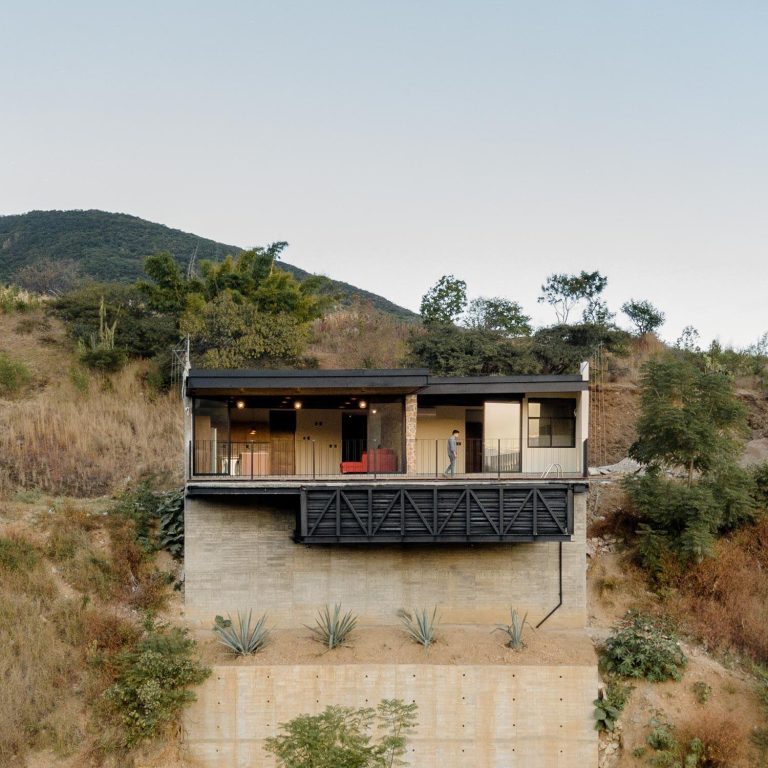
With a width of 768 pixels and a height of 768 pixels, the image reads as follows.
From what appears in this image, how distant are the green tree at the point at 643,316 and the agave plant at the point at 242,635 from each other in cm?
2545

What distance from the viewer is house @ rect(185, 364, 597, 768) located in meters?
14.7

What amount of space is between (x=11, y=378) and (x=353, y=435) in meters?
13.9

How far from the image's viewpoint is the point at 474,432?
64.8 ft

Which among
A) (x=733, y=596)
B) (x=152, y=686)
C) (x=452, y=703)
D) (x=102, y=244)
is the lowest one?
(x=452, y=703)

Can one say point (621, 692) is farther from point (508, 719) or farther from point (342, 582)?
point (342, 582)

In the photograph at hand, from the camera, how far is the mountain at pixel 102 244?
190 ft

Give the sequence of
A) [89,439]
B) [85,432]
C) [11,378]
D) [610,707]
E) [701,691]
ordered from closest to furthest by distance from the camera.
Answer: [610,707], [701,691], [89,439], [85,432], [11,378]

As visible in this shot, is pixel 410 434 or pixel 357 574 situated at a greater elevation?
pixel 410 434

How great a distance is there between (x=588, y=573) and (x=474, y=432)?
4.61 m

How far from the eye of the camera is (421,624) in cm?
1577

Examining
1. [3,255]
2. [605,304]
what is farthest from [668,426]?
[3,255]

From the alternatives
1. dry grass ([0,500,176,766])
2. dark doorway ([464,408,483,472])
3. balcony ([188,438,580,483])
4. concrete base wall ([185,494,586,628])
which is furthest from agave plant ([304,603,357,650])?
dark doorway ([464,408,483,472])

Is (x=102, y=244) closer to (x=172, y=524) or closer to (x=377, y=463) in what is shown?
(x=172, y=524)

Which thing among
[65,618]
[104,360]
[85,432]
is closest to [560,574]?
[65,618]
